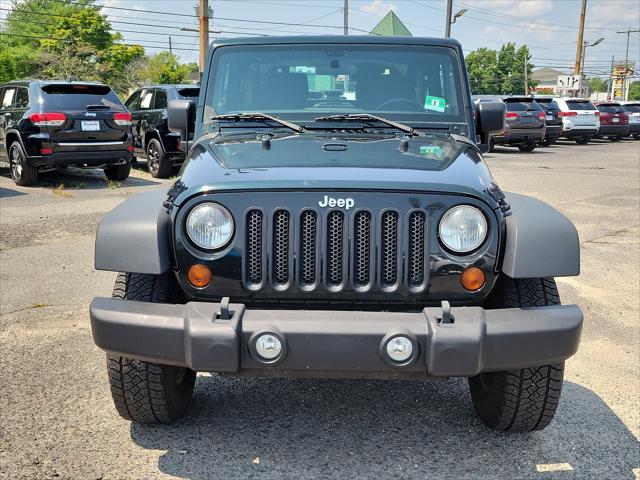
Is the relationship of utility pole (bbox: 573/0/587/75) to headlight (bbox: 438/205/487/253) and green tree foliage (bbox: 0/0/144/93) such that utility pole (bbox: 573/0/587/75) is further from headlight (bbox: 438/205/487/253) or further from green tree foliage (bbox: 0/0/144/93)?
headlight (bbox: 438/205/487/253)

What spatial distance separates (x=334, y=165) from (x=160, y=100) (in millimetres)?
10827

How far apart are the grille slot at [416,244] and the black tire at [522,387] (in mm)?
428

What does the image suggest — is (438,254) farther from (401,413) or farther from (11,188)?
(11,188)

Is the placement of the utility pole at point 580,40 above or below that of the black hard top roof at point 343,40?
above

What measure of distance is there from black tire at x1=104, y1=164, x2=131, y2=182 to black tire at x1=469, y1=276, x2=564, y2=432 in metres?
10.4

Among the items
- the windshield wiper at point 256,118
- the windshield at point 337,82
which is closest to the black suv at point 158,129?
the windshield at point 337,82

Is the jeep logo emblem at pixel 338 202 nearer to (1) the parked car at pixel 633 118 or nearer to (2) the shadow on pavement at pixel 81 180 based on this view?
(2) the shadow on pavement at pixel 81 180

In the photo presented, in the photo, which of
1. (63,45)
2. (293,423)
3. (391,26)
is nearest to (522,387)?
(293,423)

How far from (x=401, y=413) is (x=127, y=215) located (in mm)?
1707

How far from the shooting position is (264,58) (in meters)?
4.29

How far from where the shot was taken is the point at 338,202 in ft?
9.19

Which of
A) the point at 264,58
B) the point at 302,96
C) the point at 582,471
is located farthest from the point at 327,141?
the point at 582,471

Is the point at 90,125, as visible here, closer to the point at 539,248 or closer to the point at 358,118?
the point at 358,118

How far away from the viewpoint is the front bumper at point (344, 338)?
2.60 meters
